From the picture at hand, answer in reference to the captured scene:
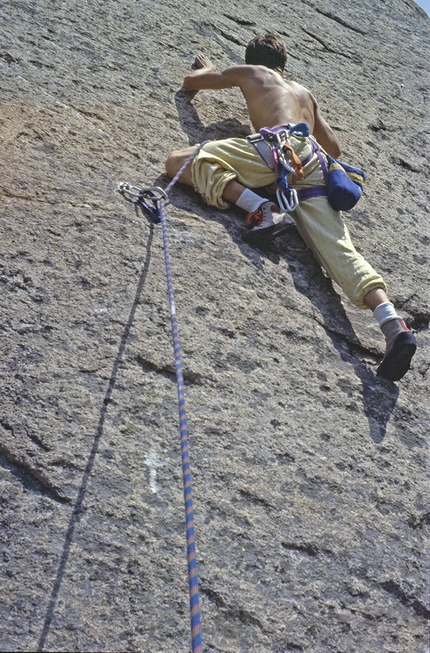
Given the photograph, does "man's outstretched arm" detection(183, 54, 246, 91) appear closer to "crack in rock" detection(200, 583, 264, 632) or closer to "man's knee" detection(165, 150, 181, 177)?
"man's knee" detection(165, 150, 181, 177)

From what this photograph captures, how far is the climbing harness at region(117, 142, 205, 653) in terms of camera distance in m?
1.28

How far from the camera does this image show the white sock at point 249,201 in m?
2.71

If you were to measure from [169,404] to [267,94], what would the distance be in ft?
6.27

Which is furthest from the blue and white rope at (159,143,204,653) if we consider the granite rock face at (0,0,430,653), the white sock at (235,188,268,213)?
the white sock at (235,188,268,213)

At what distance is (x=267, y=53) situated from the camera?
3.49m

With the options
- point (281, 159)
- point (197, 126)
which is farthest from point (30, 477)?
point (197, 126)

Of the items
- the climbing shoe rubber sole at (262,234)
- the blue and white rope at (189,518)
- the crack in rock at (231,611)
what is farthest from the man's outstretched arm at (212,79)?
the crack in rock at (231,611)

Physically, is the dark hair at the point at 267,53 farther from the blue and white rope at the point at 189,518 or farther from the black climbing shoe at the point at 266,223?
the blue and white rope at the point at 189,518

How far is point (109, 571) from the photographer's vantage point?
1554 mm

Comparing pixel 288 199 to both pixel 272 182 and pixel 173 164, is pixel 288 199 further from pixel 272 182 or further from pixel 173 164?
pixel 173 164

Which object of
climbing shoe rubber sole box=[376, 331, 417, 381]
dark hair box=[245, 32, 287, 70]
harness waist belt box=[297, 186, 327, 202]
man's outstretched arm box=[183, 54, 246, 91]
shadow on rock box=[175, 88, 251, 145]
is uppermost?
dark hair box=[245, 32, 287, 70]

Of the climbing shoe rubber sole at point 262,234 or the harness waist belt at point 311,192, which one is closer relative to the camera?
the climbing shoe rubber sole at point 262,234

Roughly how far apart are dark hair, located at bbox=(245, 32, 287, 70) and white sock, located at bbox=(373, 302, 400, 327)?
1.64 meters

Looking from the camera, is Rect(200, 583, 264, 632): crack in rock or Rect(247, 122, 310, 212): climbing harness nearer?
Rect(200, 583, 264, 632): crack in rock
